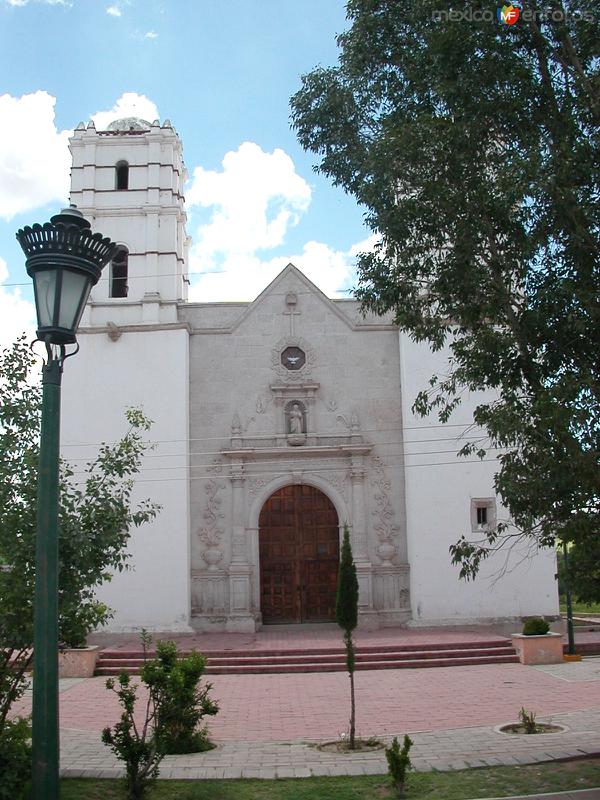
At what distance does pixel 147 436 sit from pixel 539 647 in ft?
34.7

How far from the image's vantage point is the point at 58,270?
5.51m

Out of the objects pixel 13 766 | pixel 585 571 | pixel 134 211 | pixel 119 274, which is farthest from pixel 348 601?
pixel 134 211

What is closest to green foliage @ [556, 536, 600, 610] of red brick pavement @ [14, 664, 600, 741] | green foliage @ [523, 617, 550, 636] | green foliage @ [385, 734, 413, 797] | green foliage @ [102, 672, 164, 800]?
green foliage @ [385, 734, 413, 797]

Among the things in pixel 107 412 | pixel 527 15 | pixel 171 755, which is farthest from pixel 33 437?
pixel 107 412

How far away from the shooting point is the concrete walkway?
851cm

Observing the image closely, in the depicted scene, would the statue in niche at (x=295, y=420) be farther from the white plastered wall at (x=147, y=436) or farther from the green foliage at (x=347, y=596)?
the green foliage at (x=347, y=596)

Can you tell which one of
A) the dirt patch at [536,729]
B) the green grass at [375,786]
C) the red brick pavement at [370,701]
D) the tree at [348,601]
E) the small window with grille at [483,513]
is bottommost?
the red brick pavement at [370,701]

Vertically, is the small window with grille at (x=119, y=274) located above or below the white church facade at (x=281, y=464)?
above

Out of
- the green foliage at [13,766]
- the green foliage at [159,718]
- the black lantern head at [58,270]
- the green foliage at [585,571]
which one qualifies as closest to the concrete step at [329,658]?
the green foliage at [159,718]

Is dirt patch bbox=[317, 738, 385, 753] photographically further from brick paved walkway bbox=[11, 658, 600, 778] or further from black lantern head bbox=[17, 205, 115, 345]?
black lantern head bbox=[17, 205, 115, 345]

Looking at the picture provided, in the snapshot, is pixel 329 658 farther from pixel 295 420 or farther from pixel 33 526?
pixel 33 526

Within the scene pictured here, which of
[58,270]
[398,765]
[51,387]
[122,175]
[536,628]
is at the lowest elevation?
[398,765]

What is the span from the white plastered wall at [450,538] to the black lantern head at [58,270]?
15.3 m

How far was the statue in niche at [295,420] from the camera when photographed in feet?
68.7
